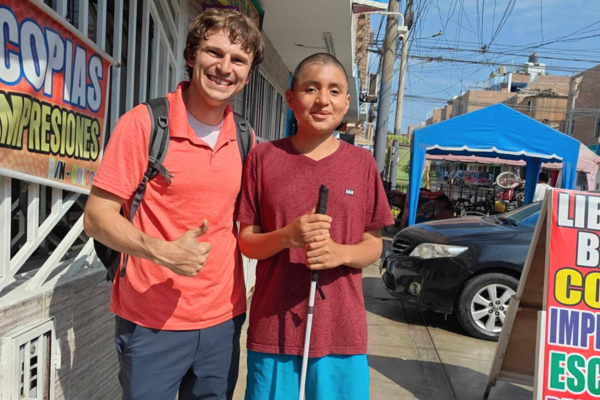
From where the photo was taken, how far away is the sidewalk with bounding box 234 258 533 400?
390 centimetres

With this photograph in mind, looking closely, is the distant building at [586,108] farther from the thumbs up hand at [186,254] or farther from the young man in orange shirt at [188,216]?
the thumbs up hand at [186,254]

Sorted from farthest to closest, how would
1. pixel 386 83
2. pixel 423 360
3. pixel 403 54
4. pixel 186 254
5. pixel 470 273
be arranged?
pixel 403 54 → pixel 386 83 → pixel 470 273 → pixel 423 360 → pixel 186 254

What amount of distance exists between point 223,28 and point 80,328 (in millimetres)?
1713

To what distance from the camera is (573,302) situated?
2.91 m

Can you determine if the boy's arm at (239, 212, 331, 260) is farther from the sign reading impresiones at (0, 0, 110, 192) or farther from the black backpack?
the sign reading impresiones at (0, 0, 110, 192)

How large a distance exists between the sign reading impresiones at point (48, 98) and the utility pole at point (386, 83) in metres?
9.98

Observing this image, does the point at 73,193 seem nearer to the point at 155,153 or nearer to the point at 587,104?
the point at 155,153

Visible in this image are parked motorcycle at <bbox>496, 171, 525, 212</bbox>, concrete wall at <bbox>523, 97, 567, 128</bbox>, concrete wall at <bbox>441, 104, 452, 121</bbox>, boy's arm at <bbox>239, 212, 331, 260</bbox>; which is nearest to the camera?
boy's arm at <bbox>239, 212, 331, 260</bbox>

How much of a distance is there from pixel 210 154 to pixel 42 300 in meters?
1.12

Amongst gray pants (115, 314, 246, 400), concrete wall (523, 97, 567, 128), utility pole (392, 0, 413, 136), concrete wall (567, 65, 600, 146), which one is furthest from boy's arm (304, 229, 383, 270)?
concrete wall (523, 97, 567, 128)

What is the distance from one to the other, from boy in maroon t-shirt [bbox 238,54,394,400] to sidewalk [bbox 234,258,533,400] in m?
1.82

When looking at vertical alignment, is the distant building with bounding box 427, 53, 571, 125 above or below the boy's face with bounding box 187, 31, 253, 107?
above

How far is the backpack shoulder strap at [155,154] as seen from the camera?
1.72 m

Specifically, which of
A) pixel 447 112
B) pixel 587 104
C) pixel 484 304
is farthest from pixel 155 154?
pixel 447 112
